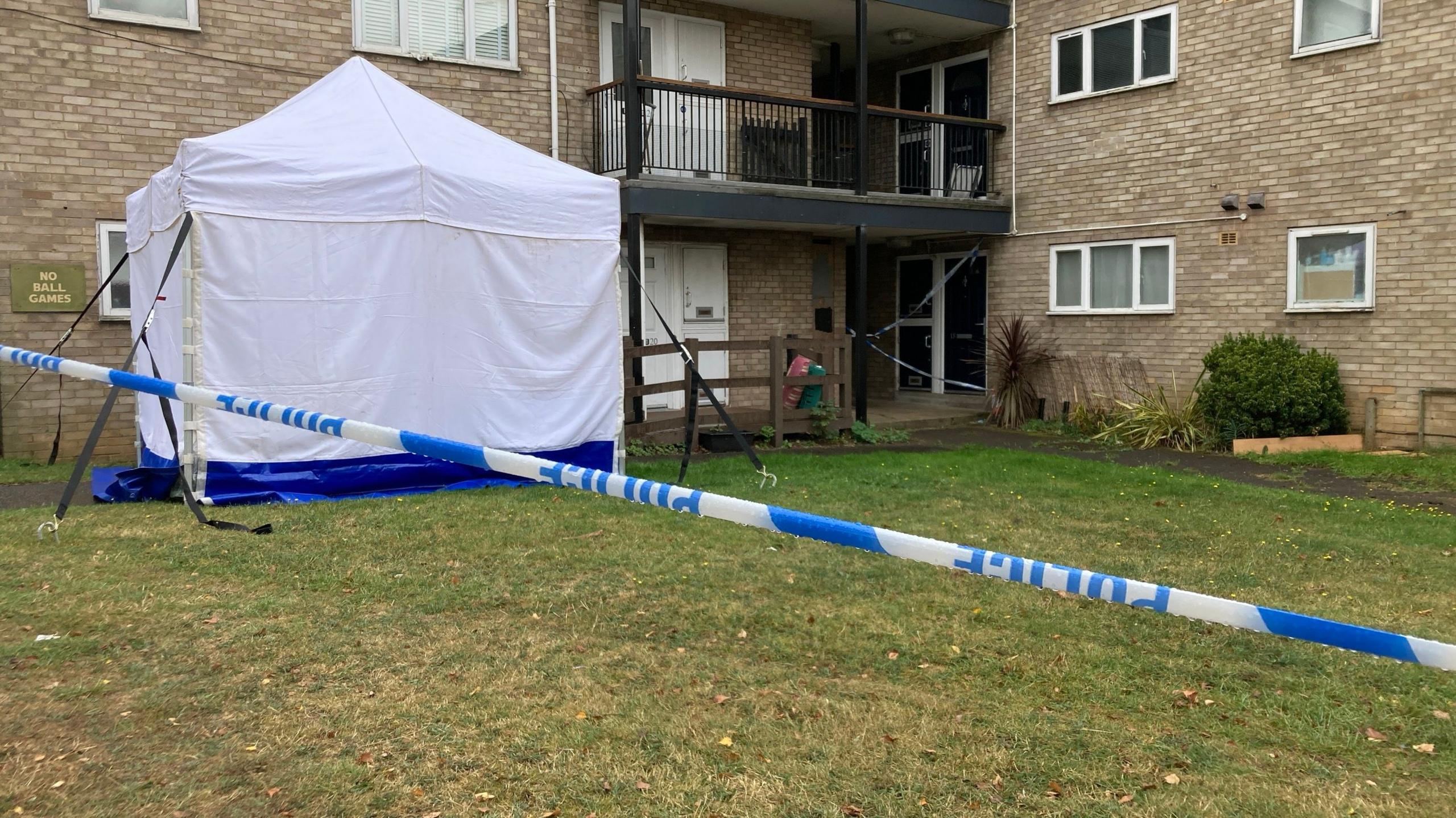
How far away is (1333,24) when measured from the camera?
12422 millimetres

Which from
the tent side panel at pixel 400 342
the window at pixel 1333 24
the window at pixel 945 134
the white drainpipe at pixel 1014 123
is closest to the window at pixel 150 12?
the tent side panel at pixel 400 342

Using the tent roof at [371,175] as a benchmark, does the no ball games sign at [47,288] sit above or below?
below

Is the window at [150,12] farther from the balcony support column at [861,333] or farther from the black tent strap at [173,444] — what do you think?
the balcony support column at [861,333]

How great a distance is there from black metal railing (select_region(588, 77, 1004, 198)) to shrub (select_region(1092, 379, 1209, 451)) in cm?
419

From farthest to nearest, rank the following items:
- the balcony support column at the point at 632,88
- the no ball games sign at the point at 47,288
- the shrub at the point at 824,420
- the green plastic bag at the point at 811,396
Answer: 1. the green plastic bag at the point at 811,396
2. the shrub at the point at 824,420
3. the balcony support column at the point at 632,88
4. the no ball games sign at the point at 47,288

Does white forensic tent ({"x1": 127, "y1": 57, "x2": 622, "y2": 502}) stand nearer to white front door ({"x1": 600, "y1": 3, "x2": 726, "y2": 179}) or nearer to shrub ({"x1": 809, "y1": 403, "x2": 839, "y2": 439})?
shrub ({"x1": 809, "y1": 403, "x2": 839, "y2": 439})

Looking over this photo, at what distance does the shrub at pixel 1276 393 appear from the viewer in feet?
38.9

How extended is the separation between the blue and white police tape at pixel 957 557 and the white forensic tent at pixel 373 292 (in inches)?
150

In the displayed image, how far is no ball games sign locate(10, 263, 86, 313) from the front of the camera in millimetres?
10438

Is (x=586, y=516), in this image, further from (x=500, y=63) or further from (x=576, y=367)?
(x=500, y=63)

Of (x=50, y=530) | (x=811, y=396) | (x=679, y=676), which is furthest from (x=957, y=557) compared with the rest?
(x=811, y=396)

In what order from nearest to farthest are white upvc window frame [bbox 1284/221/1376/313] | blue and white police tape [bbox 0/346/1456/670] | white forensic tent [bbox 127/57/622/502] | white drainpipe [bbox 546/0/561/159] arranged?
blue and white police tape [bbox 0/346/1456/670] < white forensic tent [bbox 127/57/622/502] < white upvc window frame [bbox 1284/221/1376/313] < white drainpipe [bbox 546/0/561/159]

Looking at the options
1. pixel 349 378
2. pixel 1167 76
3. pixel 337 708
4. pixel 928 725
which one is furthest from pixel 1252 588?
pixel 1167 76

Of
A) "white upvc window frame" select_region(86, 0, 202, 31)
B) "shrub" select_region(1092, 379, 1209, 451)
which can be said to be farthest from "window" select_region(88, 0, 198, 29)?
"shrub" select_region(1092, 379, 1209, 451)
